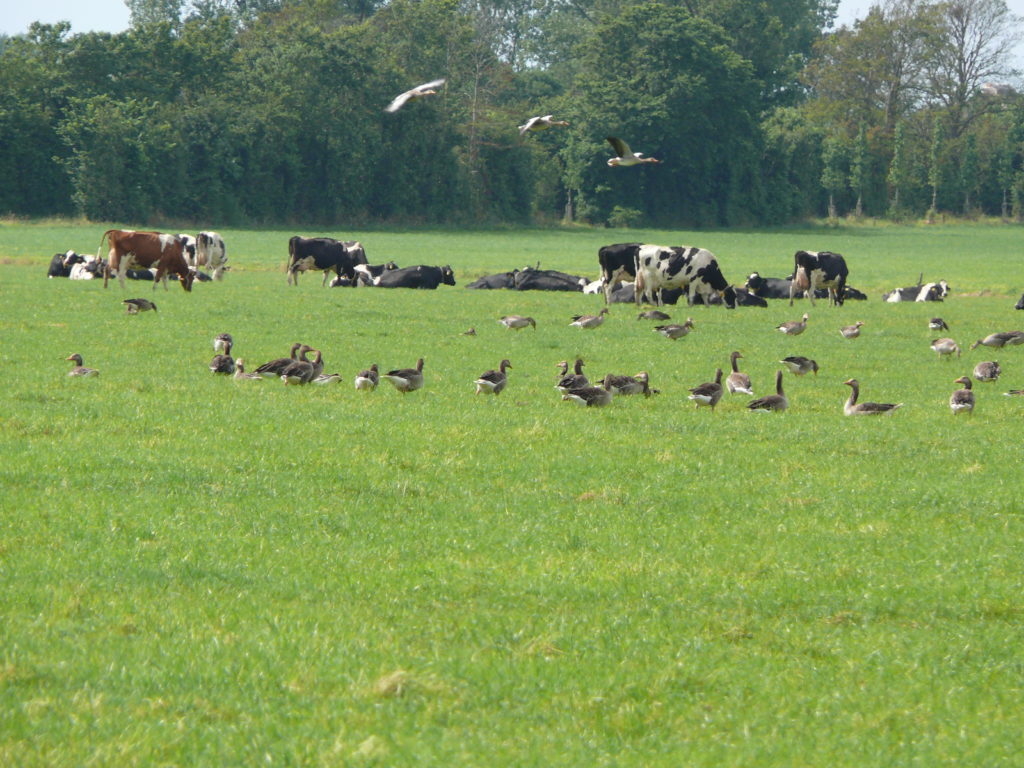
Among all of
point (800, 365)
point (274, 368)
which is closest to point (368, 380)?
point (274, 368)

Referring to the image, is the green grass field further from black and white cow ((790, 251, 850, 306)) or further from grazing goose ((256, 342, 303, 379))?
black and white cow ((790, 251, 850, 306))

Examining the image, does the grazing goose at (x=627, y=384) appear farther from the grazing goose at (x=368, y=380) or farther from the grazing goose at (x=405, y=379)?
the grazing goose at (x=368, y=380)

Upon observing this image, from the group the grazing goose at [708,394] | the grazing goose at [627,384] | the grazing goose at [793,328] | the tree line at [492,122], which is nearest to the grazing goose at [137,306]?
the grazing goose at [793,328]

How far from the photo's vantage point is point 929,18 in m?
103

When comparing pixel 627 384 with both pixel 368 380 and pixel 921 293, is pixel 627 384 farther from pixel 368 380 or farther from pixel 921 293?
pixel 921 293

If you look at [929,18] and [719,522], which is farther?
[929,18]

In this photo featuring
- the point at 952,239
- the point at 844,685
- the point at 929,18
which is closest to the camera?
the point at 844,685

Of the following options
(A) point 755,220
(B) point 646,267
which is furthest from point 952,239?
(B) point 646,267

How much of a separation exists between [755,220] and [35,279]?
63.1m

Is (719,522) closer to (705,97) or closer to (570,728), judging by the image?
(570,728)

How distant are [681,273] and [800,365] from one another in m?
14.0

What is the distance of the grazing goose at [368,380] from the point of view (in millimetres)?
16453

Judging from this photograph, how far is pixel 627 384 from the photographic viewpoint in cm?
1636

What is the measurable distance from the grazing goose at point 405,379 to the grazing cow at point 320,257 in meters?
23.4
